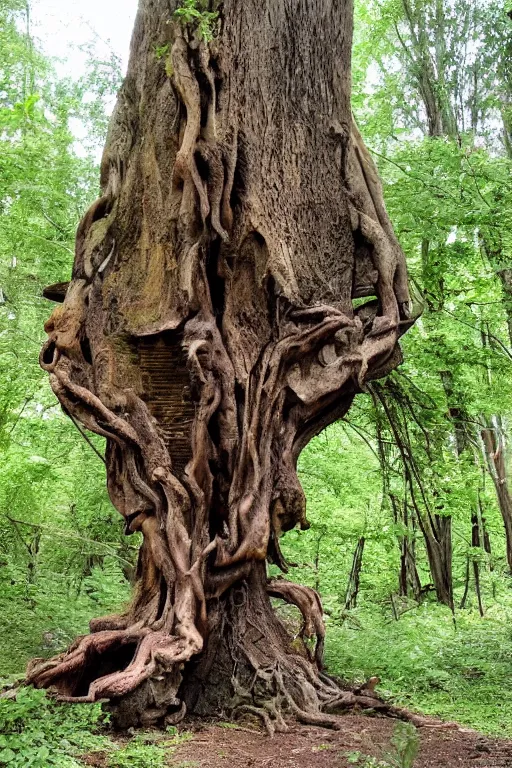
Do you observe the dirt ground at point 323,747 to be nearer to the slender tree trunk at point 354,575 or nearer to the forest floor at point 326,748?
the forest floor at point 326,748

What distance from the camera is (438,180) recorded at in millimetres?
7316

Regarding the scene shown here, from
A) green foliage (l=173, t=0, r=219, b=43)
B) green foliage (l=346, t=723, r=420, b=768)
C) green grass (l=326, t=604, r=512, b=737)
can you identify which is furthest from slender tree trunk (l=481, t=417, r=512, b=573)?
green foliage (l=346, t=723, r=420, b=768)

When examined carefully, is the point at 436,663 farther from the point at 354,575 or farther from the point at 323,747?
the point at 354,575

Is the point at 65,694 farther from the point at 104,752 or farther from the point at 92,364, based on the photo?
the point at 92,364

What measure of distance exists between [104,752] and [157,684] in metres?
0.71

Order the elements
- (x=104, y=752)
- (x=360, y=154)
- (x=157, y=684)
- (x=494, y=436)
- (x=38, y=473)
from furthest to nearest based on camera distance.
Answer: (x=494, y=436)
(x=38, y=473)
(x=360, y=154)
(x=157, y=684)
(x=104, y=752)

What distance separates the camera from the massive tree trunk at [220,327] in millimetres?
4699

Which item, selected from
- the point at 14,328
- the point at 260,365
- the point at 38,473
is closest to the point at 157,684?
the point at 260,365

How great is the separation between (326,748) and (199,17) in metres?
4.89

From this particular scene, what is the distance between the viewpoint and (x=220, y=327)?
5312 millimetres

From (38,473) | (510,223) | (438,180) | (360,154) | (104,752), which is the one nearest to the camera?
(104,752)

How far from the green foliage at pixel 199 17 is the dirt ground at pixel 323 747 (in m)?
4.66

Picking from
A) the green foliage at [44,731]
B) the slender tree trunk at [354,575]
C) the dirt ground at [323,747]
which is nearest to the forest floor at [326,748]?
the dirt ground at [323,747]

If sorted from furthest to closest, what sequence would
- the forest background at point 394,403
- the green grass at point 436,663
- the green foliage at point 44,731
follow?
1. the forest background at point 394,403
2. the green grass at point 436,663
3. the green foliage at point 44,731
